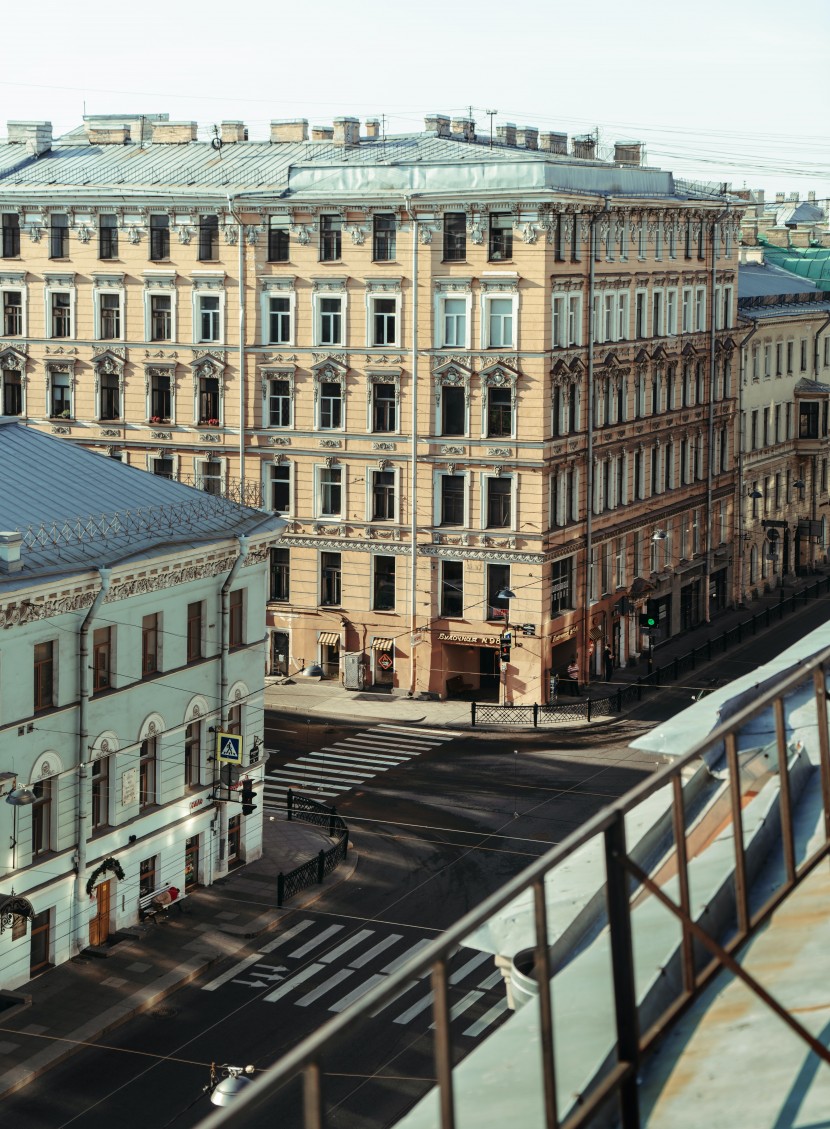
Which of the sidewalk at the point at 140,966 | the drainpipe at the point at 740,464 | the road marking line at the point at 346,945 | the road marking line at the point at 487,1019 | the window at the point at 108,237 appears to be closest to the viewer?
the road marking line at the point at 487,1019

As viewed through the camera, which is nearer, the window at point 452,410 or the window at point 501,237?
the window at point 501,237

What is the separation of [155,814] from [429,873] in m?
7.81

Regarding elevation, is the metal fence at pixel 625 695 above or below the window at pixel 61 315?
below

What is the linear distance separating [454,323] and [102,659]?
2695 centimetres

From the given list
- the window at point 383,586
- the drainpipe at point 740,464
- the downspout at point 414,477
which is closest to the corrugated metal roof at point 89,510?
the downspout at point 414,477

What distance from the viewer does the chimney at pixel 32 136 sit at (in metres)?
73.4

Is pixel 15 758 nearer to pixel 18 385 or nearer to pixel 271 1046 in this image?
pixel 271 1046

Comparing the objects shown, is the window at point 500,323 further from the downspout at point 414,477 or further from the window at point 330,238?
the window at point 330,238

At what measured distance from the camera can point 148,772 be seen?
43.0 meters

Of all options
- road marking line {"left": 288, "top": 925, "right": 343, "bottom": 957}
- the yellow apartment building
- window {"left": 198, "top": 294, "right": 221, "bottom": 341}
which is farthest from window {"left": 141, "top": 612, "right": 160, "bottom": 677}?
window {"left": 198, "top": 294, "right": 221, "bottom": 341}

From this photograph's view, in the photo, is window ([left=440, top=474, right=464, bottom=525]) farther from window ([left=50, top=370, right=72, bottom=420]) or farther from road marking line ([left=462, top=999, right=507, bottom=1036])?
road marking line ([left=462, top=999, right=507, bottom=1036])

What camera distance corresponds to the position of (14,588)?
121 ft

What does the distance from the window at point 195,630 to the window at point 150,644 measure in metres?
1.46

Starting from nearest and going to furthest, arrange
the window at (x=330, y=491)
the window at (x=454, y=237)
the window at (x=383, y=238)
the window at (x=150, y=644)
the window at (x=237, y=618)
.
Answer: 1. the window at (x=150, y=644)
2. the window at (x=237, y=618)
3. the window at (x=454, y=237)
4. the window at (x=383, y=238)
5. the window at (x=330, y=491)
